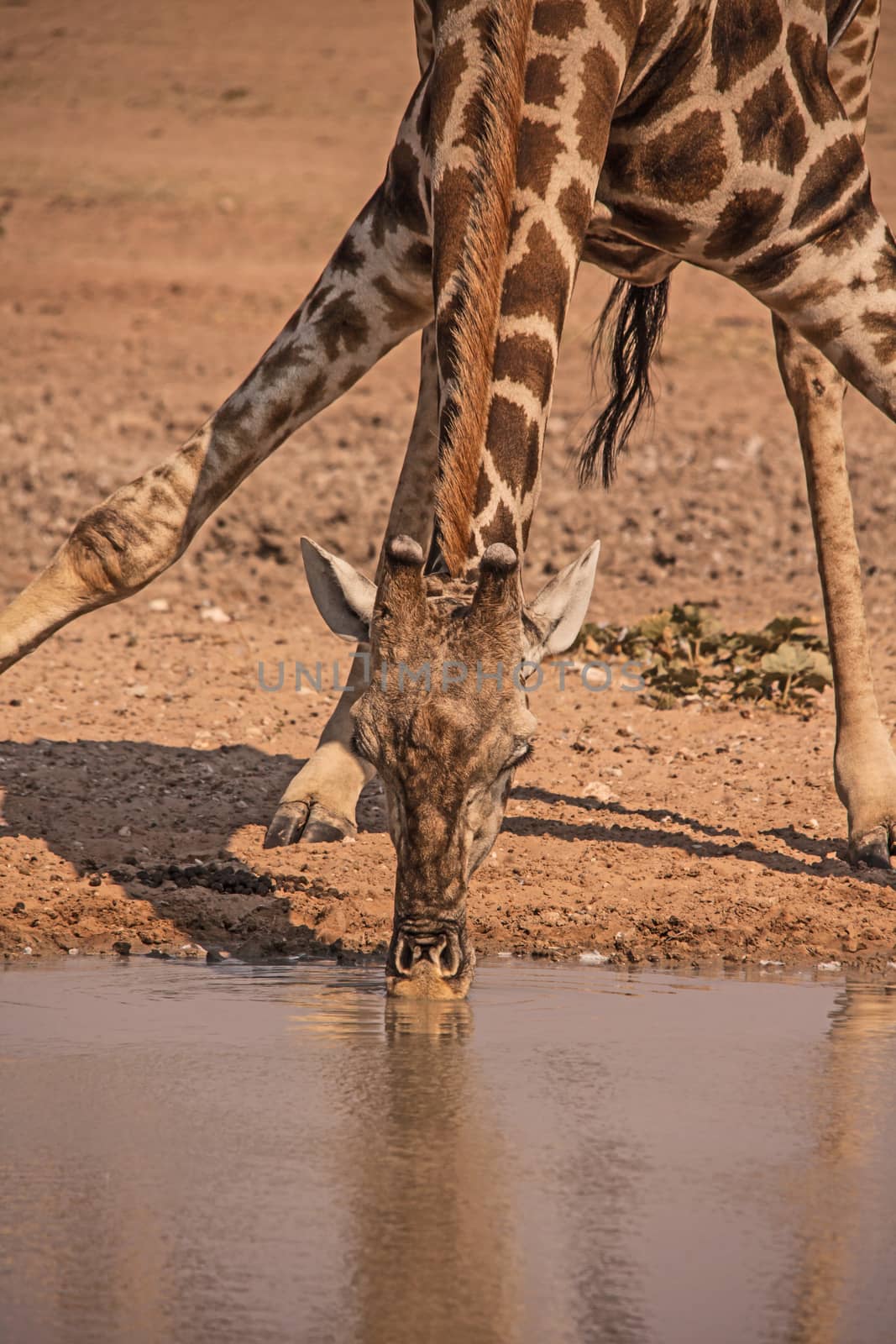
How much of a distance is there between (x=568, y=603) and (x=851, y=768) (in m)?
2.57

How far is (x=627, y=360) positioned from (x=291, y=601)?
3.94m

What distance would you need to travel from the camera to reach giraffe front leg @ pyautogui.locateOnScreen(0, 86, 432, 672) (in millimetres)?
4953

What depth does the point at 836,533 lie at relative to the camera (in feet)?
21.6

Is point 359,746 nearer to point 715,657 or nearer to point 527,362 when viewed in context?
point 527,362

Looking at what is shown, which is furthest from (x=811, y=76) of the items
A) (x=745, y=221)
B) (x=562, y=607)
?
(x=562, y=607)

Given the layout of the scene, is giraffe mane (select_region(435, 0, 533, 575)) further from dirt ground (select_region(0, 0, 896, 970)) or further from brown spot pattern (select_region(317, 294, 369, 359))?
dirt ground (select_region(0, 0, 896, 970))

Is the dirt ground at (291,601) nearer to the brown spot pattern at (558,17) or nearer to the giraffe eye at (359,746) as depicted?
the giraffe eye at (359,746)

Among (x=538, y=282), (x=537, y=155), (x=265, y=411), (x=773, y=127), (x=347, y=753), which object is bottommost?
(x=347, y=753)

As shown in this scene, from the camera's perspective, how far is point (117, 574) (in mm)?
4953

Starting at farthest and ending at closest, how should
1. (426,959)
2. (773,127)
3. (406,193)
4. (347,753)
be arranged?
(347,753), (406,193), (773,127), (426,959)

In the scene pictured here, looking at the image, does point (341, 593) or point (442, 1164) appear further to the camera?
point (341, 593)

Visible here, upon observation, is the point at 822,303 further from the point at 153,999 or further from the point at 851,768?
the point at 153,999

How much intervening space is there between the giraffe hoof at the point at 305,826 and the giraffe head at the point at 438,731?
2.00 m

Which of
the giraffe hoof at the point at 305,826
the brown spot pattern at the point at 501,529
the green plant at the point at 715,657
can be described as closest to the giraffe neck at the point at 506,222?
the brown spot pattern at the point at 501,529
